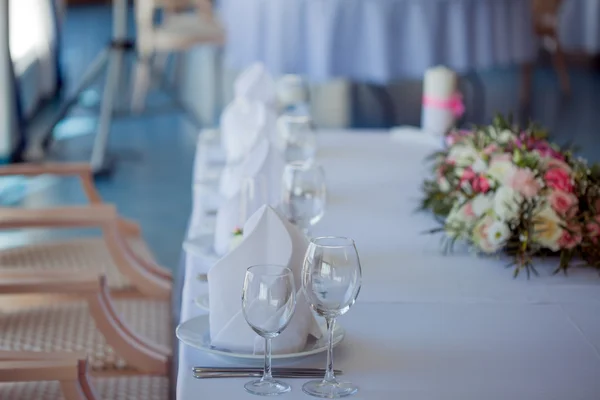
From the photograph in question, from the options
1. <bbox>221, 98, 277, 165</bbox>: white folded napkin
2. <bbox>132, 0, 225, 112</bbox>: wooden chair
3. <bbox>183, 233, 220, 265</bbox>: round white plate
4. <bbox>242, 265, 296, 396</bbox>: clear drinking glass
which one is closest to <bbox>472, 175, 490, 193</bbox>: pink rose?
<bbox>183, 233, 220, 265</bbox>: round white plate

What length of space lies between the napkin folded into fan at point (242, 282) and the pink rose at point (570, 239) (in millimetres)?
551

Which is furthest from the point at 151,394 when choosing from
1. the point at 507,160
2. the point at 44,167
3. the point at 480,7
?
the point at 480,7

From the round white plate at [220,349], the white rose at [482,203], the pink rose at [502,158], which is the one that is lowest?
the round white plate at [220,349]

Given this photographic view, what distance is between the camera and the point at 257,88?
9.49 ft

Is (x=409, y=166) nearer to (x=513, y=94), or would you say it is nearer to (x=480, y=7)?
(x=480, y=7)

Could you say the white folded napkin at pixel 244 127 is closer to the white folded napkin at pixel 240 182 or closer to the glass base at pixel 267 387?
the white folded napkin at pixel 240 182

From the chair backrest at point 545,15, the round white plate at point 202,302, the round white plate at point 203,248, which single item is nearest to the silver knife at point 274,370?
the round white plate at point 202,302

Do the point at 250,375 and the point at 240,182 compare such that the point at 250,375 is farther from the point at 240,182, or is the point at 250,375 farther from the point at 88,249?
the point at 88,249

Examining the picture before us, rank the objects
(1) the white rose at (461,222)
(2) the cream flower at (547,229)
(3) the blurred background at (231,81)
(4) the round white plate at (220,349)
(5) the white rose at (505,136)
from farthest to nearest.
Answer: (3) the blurred background at (231,81)
(5) the white rose at (505,136)
(1) the white rose at (461,222)
(2) the cream flower at (547,229)
(4) the round white plate at (220,349)

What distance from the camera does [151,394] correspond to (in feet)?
5.84

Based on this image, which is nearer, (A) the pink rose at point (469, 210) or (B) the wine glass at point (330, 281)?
(B) the wine glass at point (330, 281)

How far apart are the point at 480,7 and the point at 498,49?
0.32 meters

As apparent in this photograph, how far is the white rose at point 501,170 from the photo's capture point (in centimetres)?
174

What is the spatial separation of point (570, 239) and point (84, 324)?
1075 mm
